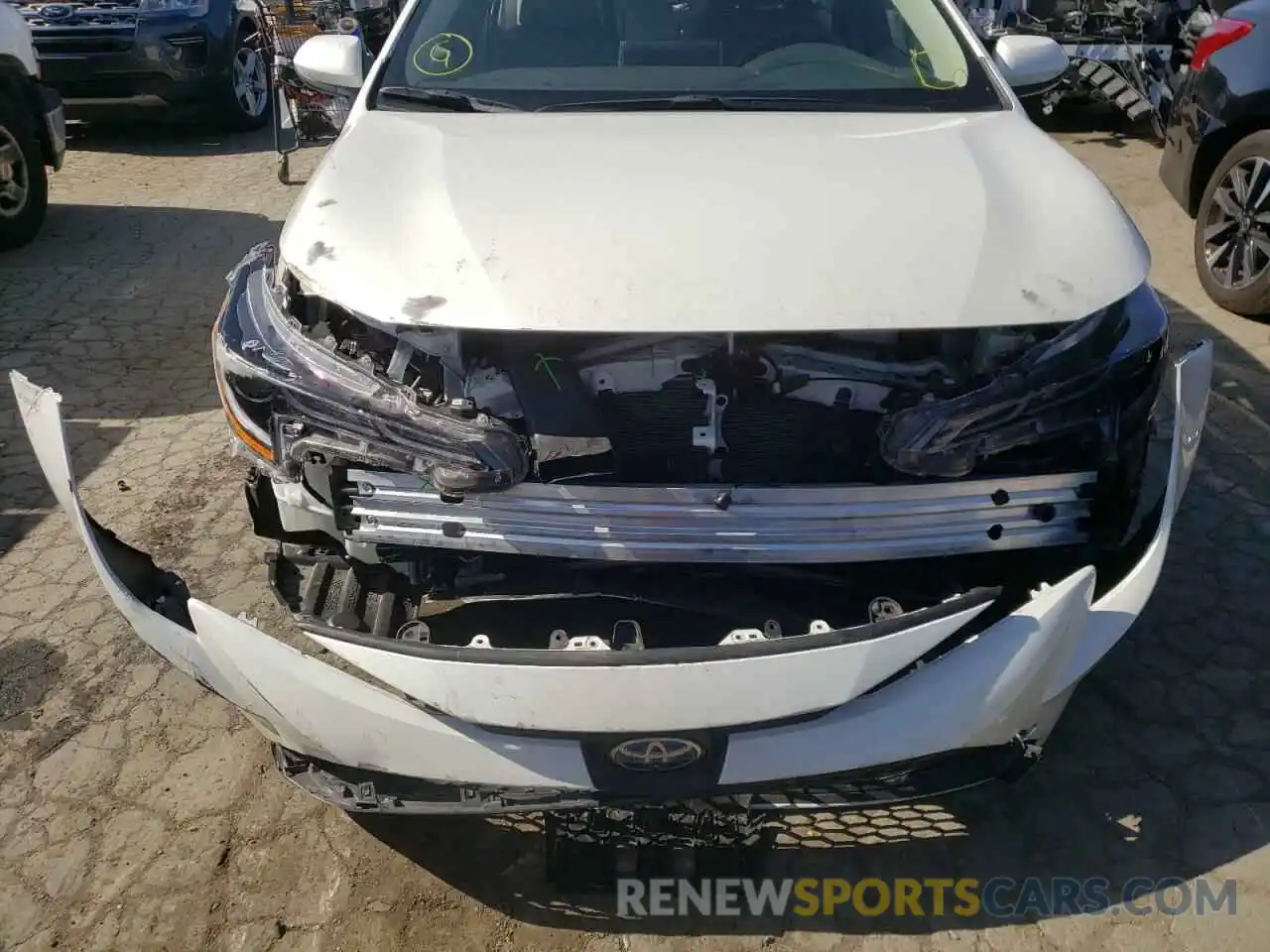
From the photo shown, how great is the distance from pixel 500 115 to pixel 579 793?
182 cm

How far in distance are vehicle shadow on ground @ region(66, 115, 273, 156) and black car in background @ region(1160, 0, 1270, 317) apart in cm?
669

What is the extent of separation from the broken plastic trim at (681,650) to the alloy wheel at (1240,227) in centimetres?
411

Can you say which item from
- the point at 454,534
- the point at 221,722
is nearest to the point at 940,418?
the point at 454,534

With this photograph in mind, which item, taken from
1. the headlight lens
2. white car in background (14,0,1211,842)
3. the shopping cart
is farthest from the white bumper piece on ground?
the headlight lens

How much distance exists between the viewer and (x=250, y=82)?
8867 mm

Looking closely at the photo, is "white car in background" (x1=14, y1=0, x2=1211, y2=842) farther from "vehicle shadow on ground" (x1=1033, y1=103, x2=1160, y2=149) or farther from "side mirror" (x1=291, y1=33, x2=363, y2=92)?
"vehicle shadow on ground" (x1=1033, y1=103, x2=1160, y2=149)

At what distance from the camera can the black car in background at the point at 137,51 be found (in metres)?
7.88

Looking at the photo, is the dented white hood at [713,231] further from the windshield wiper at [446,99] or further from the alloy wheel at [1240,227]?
the alloy wheel at [1240,227]

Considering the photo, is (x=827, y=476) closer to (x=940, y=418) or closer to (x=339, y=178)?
(x=940, y=418)

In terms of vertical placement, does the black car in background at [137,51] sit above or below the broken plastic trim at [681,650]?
below

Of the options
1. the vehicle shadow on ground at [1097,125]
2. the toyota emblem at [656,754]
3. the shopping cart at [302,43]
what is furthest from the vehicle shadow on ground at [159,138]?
the toyota emblem at [656,754]

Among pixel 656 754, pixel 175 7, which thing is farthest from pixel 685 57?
pixel 175 7

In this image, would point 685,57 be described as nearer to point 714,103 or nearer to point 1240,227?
point 714,103

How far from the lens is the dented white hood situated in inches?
75.2
